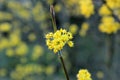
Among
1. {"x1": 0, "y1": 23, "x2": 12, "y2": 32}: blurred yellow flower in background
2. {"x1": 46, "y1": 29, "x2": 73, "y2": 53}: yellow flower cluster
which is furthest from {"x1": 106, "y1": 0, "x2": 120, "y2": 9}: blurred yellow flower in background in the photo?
{"x1": 0, "y1": 23, "x2": 12, "y2": 32}: blurred yellow flower in background

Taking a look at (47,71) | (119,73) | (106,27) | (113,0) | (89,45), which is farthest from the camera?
(89,45)

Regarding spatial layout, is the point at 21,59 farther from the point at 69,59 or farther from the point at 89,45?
the point at 89,45

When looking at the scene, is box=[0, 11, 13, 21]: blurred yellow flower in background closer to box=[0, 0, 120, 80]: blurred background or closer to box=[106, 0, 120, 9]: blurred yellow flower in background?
box=[0, 0, 120, 80]: blurred background

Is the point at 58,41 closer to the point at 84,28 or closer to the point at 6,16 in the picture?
the point at 84,28

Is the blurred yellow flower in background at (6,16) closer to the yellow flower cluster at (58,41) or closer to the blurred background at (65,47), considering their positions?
the blurred background at (65,47)

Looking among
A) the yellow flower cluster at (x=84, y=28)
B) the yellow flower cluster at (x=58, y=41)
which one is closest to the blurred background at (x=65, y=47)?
the yellow flower cluster at (x=84, y=28)

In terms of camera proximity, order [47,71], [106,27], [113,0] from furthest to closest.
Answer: [47,71] → [106,27] → [113,0]

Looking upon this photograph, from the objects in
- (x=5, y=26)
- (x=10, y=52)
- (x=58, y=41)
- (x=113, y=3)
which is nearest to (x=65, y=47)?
(x=10, y=52)

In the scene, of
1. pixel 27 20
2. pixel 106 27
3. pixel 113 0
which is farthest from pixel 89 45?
pixel 113 0

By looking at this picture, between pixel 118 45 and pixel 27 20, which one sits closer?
pixel 118 45

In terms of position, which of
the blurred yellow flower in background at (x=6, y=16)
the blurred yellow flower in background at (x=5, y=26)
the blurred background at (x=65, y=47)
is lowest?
the blurred background at (x=65, y=47)

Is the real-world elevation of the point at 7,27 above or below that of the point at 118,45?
above
